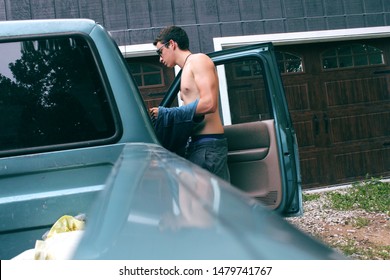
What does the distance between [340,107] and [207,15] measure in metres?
2.69

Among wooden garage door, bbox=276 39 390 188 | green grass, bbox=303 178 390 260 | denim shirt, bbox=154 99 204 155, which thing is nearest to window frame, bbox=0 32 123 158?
denim shirt, bbox=154 99 204 155

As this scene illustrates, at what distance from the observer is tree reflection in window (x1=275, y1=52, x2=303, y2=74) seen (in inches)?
323

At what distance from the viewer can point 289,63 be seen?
8.25 metres

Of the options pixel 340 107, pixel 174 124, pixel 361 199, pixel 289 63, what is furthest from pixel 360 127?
pixel 174 124

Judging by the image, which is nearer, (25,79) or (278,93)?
(25,79)

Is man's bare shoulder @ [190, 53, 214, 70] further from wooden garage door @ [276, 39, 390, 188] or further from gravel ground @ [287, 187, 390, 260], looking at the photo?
wooden garage door @ [276, 39, 390, 188]

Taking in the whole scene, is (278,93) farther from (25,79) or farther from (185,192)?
(185,192)

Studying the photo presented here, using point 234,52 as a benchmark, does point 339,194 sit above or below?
below

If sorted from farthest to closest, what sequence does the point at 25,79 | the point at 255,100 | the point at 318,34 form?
the point at 318,34 → the point at 255,100 → the point at 25,79

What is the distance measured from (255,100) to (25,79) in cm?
305

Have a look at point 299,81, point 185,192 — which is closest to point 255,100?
point 299,81

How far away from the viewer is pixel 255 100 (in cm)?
486

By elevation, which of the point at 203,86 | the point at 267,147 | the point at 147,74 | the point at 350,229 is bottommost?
the point at 350,229

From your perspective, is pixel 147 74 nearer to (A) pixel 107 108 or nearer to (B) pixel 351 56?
(B) pixel 351 56
